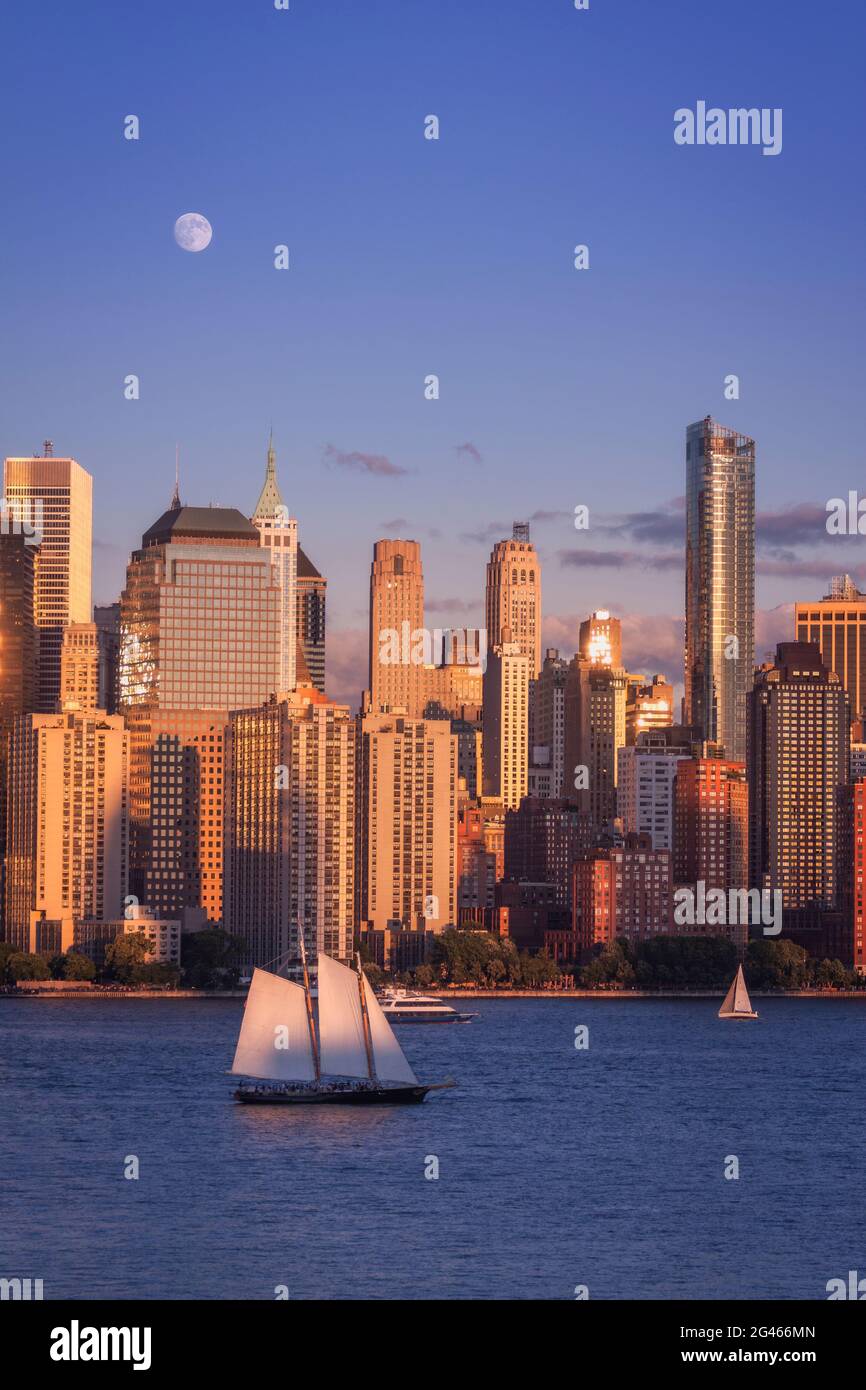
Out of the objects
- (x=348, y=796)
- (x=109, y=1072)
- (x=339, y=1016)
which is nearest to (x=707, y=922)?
(x=348, y=796)

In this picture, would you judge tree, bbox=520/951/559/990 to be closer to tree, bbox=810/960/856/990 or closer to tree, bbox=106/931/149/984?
tree, bbox=810/960/856/990

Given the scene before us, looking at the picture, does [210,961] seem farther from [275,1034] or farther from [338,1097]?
[275,1034]

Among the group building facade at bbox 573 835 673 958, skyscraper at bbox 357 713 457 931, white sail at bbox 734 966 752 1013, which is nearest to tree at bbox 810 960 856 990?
building facade at bbox 573 835 673 958

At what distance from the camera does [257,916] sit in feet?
587

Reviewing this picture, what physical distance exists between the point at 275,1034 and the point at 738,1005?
74.4m

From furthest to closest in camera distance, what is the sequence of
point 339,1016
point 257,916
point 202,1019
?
1. point 257,916
2. point 202,1019
3. point 339,1016

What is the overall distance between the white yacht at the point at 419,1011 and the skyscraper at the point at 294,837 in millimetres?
→ 28393

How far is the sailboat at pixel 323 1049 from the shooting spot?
238 feet

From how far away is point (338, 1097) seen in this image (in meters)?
75.2

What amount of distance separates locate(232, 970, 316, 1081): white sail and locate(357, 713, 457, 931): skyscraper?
103 metres

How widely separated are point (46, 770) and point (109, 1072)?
101 m
